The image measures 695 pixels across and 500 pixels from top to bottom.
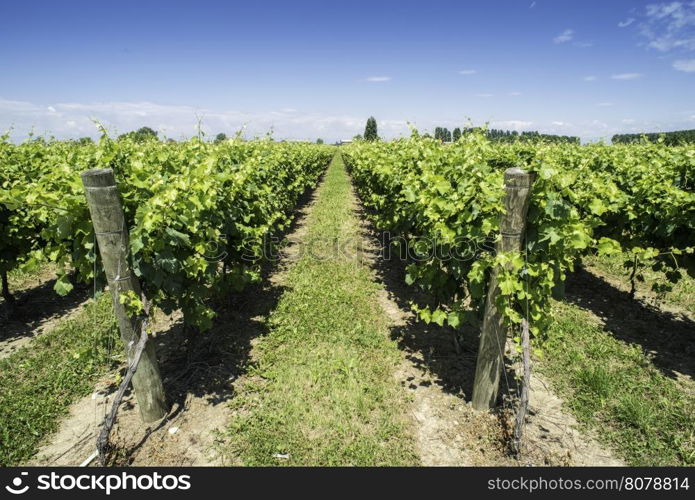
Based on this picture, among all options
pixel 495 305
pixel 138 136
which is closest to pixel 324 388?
pixel 495 305

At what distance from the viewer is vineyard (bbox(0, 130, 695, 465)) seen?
324 cm

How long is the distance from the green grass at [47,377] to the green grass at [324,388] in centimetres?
175

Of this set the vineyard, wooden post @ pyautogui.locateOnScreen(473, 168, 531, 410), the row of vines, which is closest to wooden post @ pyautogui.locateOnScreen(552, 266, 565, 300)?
the vineyard

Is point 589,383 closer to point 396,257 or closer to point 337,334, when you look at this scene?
point 337,334

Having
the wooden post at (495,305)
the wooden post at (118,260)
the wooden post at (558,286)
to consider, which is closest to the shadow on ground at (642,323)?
the wooden post at (558,286)

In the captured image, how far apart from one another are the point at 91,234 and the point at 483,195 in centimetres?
355

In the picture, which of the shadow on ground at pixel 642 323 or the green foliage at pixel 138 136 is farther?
the green foliage at pixel 138 136

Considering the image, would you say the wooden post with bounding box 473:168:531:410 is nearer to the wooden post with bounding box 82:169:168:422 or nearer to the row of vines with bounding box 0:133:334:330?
the row of vines with bounding box 0:133:334:330

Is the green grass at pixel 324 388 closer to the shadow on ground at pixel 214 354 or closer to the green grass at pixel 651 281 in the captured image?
the shadow on ground at pixel 214 354

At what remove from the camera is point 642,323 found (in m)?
5.98

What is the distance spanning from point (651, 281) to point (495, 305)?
640cm

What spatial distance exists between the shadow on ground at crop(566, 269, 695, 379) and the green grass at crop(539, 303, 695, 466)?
27cm

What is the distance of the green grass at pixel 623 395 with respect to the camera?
11.5ft
